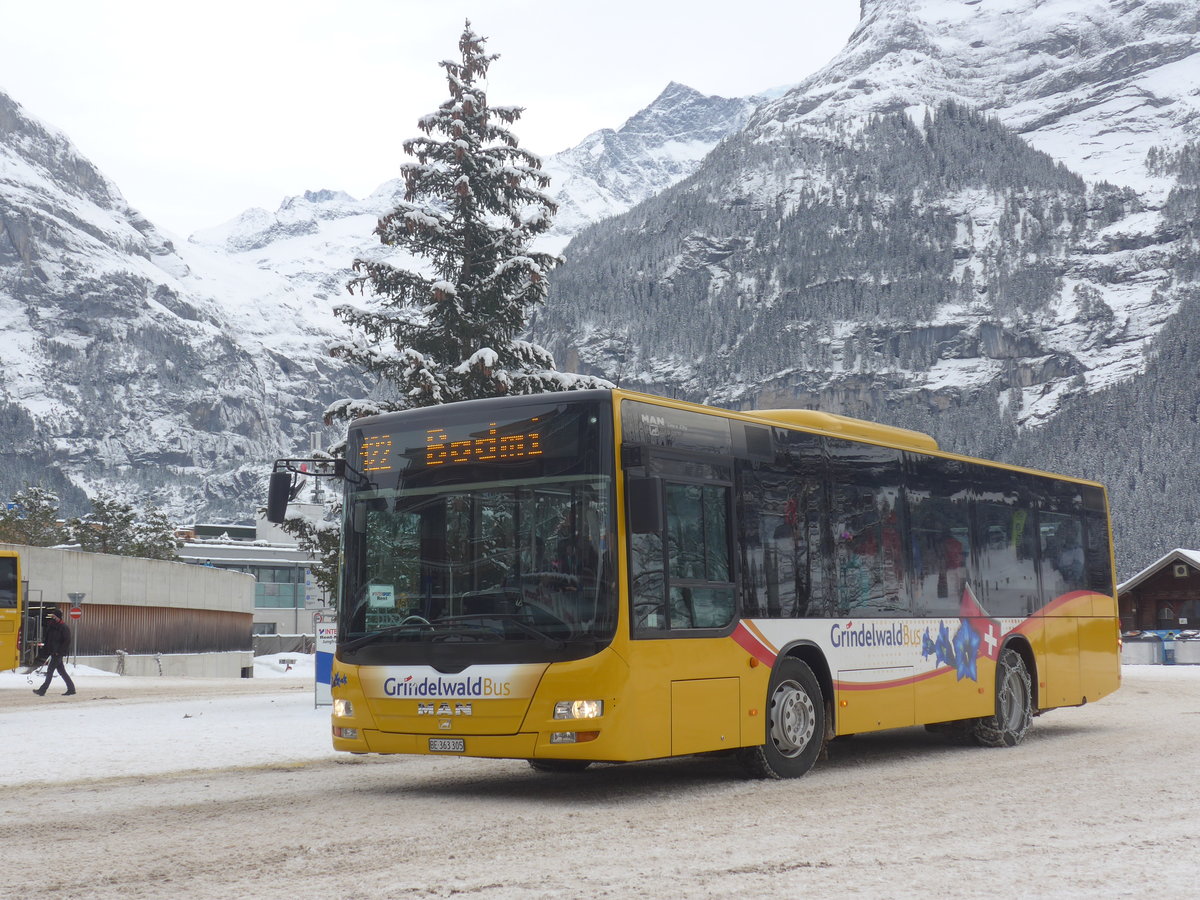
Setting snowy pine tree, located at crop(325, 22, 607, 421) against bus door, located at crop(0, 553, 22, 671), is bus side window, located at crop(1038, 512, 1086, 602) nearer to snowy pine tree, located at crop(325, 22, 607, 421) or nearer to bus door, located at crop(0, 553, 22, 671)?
snowy pine tree, located at crop(325, 22, 607, 421)

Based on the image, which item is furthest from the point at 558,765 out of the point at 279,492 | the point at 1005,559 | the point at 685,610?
the point at 1005,559

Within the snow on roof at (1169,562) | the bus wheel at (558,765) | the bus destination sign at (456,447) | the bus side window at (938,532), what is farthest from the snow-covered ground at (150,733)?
the snow on roof at (1169,562)

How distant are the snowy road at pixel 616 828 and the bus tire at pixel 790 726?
20cm

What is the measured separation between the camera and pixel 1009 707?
46.5 feet

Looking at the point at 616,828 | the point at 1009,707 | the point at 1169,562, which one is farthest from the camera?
the point at 1169,562

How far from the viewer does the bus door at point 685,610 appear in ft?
31.7

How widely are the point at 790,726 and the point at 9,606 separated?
26.8 metres

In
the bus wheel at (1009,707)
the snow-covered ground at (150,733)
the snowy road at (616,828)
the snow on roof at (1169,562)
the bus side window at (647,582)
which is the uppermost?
the snow on roof at (1169,562)

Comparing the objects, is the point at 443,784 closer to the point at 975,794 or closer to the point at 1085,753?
the point at 975,794

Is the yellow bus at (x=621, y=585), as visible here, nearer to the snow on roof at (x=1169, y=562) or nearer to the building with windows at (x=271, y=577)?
the snow on roof at (x=1169, y=562)

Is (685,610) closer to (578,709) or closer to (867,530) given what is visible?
(578,709)

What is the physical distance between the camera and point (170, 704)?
2431 centimetres

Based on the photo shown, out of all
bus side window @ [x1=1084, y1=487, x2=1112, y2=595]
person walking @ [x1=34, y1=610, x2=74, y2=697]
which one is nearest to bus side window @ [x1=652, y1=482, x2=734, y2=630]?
bus side window @ [x1=1084, y1=487, x2=1112, y2=595]

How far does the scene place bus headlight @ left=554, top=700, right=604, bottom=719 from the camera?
9422 mm
